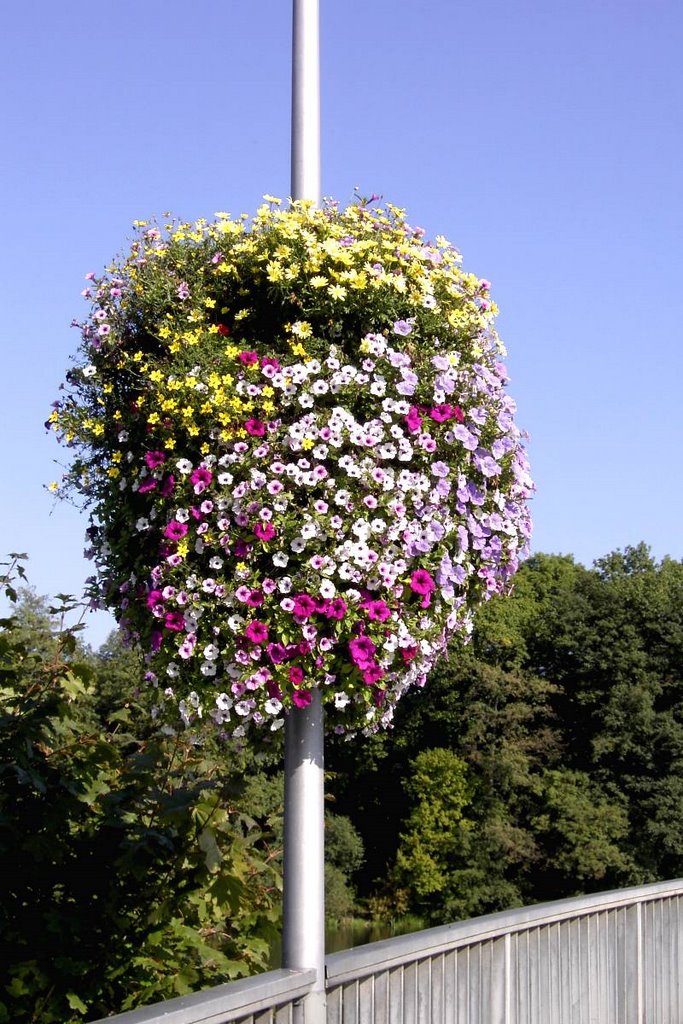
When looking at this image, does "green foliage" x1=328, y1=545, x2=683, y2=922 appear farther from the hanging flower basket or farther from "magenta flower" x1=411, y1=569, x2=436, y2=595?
"magenta flower" x1=411, y1=569, x2=436, y2=595

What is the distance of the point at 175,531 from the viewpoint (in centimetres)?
440

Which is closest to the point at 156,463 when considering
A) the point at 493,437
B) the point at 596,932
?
the point at 493,437

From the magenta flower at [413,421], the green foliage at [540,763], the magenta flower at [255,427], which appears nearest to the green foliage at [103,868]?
the magenta flower at [255,427]

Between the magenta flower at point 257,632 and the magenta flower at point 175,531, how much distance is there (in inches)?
15.2

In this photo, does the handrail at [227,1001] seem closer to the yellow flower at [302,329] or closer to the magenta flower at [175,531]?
the magenta flower at [175,531]

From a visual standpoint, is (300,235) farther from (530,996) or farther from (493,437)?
(530,996)

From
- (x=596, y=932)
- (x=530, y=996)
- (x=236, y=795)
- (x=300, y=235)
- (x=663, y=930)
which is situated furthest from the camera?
(x=663, y=930)

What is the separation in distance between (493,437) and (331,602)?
993mm

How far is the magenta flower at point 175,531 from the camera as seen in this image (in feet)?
14.4

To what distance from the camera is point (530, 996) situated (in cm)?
565

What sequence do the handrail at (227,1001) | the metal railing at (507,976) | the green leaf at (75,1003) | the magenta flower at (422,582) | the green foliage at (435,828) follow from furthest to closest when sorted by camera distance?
1. the green foliage at (435,828)
2. the green leaf at (75,1003)
3. the magenta flower at (422,582)
4. the metal railing at (507,976)
5. the handrail at (227,1001)

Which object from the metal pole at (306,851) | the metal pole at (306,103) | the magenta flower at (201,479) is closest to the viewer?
the metal pole at (306,851)

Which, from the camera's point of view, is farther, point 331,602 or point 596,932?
point 596,932

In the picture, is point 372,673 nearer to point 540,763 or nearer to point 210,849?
point 210,849
